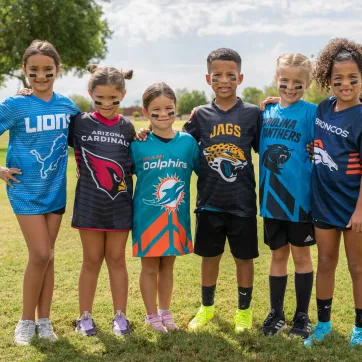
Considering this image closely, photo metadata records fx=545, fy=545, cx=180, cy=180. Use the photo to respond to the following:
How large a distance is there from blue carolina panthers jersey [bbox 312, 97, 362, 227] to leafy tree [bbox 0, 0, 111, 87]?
965 inches

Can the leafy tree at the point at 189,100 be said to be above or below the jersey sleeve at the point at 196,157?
above

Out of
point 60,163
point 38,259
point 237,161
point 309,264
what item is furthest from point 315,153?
point 38,259

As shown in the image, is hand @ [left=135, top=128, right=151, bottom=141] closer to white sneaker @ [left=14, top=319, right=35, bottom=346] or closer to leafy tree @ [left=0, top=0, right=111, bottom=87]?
white sneaker @ [left=14, top=319, right=35, bottom=346]

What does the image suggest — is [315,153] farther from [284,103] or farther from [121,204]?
[121,204]

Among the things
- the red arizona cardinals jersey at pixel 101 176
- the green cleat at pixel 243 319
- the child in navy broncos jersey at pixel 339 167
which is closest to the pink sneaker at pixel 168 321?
the green cleat at pixel 243 319

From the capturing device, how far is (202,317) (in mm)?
4277

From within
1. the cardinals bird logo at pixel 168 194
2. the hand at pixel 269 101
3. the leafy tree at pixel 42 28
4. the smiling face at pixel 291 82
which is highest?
the leafy tree at pixel 42 28

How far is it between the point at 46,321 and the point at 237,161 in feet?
5.98

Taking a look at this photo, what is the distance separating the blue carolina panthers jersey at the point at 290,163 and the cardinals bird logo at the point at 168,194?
2.14 ft

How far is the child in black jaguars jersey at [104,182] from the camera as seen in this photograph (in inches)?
150

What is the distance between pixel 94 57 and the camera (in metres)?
28.9

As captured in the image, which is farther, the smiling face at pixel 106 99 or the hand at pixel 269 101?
the hand at pixel 269 101

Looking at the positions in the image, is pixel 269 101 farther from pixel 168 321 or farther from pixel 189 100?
pixel 189 100

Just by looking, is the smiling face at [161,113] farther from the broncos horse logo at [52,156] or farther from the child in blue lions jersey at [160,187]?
the broncos horse logo at [52,156]
